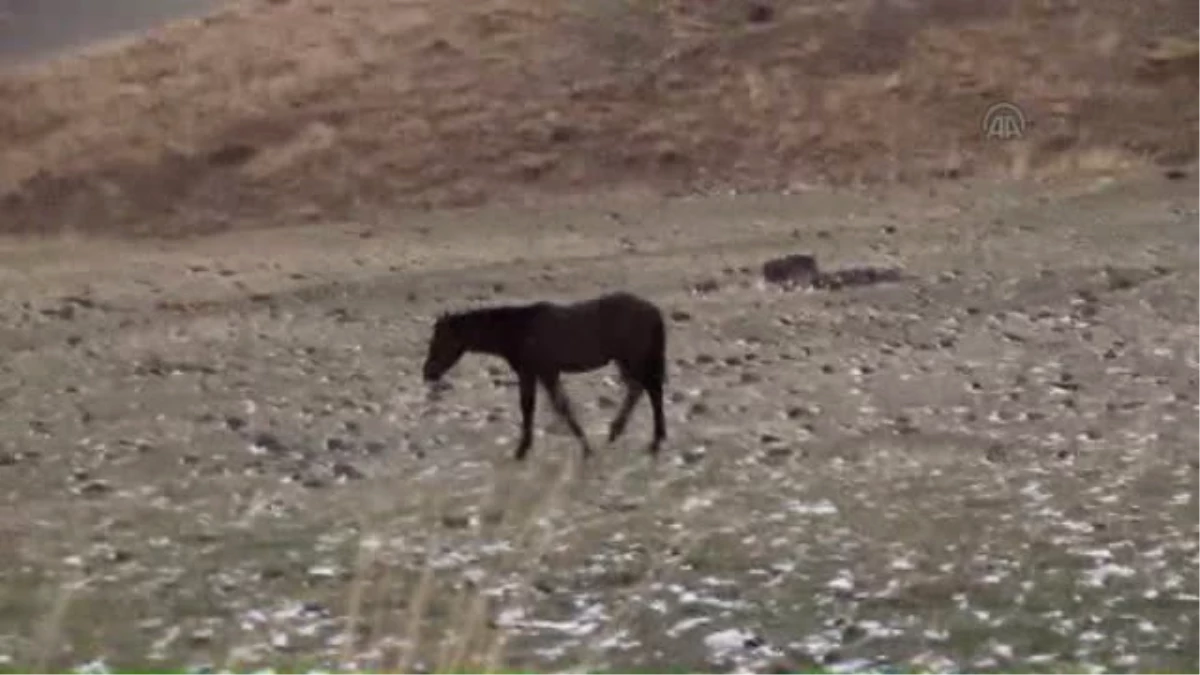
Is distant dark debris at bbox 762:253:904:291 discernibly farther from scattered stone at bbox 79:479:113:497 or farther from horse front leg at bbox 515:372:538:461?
scattered stone at bbox 79:479:113:497

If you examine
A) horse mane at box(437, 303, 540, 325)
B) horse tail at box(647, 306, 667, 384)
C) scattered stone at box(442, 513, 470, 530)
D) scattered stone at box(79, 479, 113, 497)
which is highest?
horse mane at box(437, 303, 540, 325)

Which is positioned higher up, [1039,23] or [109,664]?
[1039,23]

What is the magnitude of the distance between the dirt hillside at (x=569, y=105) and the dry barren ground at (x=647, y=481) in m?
10.4

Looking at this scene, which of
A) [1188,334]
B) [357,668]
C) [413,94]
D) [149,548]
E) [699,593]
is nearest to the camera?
[357,668]

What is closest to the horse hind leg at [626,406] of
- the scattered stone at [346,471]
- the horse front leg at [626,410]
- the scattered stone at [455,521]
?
the horse front leg at [626,410]

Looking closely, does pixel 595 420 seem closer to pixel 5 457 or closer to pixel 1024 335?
pixel 5 457

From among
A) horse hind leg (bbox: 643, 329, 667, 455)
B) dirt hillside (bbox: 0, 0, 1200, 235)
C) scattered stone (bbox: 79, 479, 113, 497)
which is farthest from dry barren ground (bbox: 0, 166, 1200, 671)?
dirt hillside (bbox: 0, 0, 1200, 235)

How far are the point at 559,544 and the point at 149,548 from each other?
2.00m

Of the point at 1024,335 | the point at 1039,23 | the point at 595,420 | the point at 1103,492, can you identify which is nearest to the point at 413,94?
the point at 1039,23

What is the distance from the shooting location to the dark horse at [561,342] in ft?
42.6

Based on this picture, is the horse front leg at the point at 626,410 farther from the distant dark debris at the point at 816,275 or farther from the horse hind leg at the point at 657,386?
the distant dark debris at the point at 816,275

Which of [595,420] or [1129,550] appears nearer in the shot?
[1129,550]

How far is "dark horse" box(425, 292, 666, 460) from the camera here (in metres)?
13.0

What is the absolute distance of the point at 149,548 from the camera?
10445 millimetres
